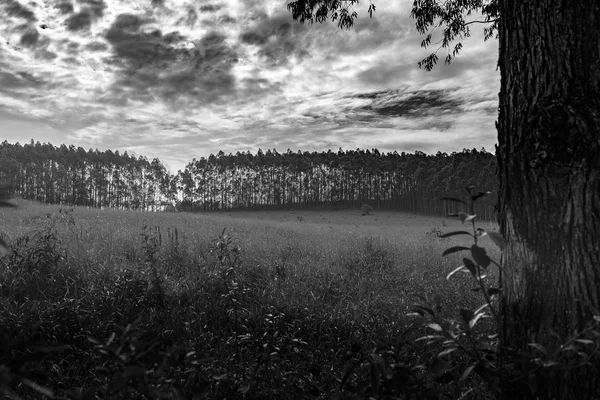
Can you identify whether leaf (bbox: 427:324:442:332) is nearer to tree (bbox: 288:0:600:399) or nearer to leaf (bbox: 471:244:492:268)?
leaf (bbox: 471:244:492:268)

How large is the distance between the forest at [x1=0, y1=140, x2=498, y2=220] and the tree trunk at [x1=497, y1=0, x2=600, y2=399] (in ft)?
227

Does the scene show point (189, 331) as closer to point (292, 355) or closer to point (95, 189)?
point (292, 355)

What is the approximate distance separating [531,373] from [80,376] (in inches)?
143

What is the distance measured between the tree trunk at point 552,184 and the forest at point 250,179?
69.2 m

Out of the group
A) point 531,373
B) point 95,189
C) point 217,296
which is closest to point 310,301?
point 217,296

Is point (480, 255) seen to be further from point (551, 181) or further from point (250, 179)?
point (250, 179)

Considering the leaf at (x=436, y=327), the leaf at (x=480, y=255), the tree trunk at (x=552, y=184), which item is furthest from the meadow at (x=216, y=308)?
the leaf at (x=480, y=255)

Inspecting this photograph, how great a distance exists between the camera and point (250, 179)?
7994 centimetres

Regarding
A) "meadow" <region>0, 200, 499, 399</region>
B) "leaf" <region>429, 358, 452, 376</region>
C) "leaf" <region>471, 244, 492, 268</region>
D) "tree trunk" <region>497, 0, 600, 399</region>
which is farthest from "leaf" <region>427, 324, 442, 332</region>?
"meadow" <region>0, 200, 499, 399</region>

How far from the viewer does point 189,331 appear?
4.00 metres

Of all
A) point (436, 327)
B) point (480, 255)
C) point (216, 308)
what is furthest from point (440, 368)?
point (216, 308)

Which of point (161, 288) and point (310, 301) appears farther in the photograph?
point (310, 301)

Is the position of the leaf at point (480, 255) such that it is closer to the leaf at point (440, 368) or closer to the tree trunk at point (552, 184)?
the leaf at point (440, 368)

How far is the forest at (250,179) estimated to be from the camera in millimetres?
70938
